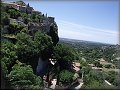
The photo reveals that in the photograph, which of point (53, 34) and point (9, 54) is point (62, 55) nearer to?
point (53, 34)

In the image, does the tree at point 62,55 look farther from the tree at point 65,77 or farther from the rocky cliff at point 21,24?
the rocky cliff at point 21,24

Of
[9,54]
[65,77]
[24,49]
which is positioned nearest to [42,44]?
[24,49]

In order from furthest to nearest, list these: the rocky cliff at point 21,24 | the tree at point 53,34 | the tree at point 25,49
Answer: the tree at point 53,34 → the rocky cliff at point 21,24 → the tree at point 25,49

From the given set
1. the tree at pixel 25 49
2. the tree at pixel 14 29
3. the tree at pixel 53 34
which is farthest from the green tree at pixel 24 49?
the tree at pixel 53 34

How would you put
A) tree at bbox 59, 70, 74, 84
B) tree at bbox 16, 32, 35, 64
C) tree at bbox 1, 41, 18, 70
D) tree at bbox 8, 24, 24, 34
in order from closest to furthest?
tree at bbox 1, 41, 18, 70
tree at bbox 16, 32, 35, 64
tree at bbox 59, 70, 74, 84
tree at bbox 8, 24, 24, 34

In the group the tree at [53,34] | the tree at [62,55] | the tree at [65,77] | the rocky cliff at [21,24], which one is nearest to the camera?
the tree at [65,77]

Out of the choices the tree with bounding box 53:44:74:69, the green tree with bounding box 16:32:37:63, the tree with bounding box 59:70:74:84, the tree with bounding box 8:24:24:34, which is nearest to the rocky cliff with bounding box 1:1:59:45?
the tree with bounding box 8:24:24:34

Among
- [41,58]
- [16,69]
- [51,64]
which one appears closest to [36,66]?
[41,58]

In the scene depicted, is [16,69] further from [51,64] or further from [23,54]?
[51,64]

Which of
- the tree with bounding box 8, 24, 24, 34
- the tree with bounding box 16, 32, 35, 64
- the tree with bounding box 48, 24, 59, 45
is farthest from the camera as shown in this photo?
the tree with bounding box 48, 24, 59, 45

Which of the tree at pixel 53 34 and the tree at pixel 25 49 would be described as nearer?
the tree at pixel 25 49

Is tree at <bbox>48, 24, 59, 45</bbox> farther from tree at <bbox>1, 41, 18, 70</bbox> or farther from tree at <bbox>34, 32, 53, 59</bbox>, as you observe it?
tree at <bbox>1, 41, 18, 70</bbox>

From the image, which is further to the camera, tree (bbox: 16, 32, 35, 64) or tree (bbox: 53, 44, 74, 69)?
tree (bbox: 53, 44, 74, 69)

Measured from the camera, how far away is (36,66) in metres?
24.6
